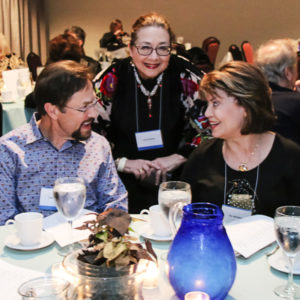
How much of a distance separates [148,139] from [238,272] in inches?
62.9


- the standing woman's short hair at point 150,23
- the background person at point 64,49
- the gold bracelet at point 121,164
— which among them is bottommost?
the gold bracelet at point 121,164

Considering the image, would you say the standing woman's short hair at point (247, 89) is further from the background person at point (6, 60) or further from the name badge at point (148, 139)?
the background person at point (6, 60)

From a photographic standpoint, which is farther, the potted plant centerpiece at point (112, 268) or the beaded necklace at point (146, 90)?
the beaded necklace at point (146, 90)

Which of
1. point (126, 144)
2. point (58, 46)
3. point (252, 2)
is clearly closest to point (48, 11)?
point (252, 2)

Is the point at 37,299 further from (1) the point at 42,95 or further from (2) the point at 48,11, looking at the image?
(2) the point at 48,11

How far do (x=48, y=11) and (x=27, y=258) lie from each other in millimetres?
10447

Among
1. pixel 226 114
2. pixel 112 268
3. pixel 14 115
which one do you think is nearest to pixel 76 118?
pixel 226 114

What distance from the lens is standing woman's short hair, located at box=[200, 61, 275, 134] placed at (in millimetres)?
2014

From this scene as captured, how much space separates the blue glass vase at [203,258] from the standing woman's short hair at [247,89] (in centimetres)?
102

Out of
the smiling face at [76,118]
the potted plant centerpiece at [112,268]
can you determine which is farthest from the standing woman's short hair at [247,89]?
the potted plant centerpiece at [112,268]

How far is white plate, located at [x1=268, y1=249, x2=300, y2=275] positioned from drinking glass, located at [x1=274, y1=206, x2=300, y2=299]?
0.07 meters

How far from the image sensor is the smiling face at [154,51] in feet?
8.57

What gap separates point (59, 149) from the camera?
2.06 metres

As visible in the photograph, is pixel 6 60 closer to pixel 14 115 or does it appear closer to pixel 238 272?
pixel 14 115
